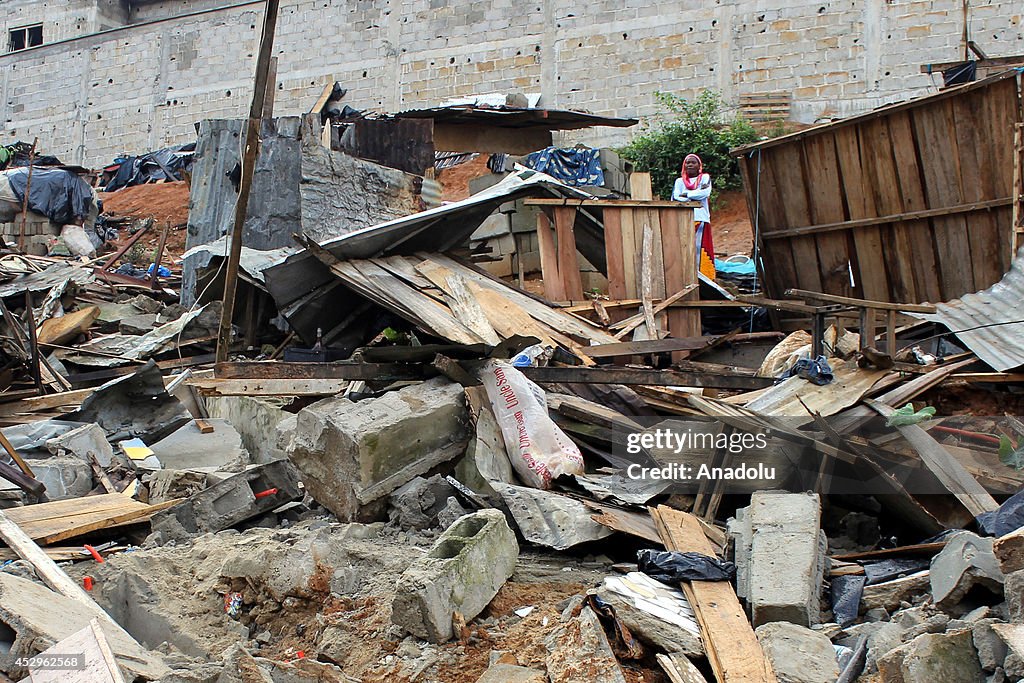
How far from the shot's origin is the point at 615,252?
373 inches

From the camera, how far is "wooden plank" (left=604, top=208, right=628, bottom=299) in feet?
31.0

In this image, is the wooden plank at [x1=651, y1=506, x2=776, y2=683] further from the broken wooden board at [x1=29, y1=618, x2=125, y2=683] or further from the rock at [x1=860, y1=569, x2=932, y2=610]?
the broken wooden board at [x1=29, y1=618, x2=125, y2=683]

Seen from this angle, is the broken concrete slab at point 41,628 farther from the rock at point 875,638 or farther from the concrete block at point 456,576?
the rock at point 875,638

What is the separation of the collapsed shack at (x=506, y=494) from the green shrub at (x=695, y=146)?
10968mm

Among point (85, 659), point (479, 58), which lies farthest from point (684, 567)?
point (479, 58)

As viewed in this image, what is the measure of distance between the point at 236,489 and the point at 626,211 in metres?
5.45

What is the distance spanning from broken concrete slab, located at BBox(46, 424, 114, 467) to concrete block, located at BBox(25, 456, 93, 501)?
0.49ft

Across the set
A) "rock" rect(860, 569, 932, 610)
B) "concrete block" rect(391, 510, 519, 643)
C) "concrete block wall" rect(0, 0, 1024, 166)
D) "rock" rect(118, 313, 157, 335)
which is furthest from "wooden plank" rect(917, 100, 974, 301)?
"concrete block wall" rect(0, 0, 1024, 166)

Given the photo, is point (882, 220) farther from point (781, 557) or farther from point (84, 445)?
point (84, 445)

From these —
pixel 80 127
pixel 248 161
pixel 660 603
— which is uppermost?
pixel 80 127

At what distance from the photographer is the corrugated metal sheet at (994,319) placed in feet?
20.1

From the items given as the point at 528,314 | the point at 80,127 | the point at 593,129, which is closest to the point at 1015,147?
the point at 528,314

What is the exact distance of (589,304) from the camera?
9203 mm

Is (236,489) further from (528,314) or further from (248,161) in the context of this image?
(528,314)
